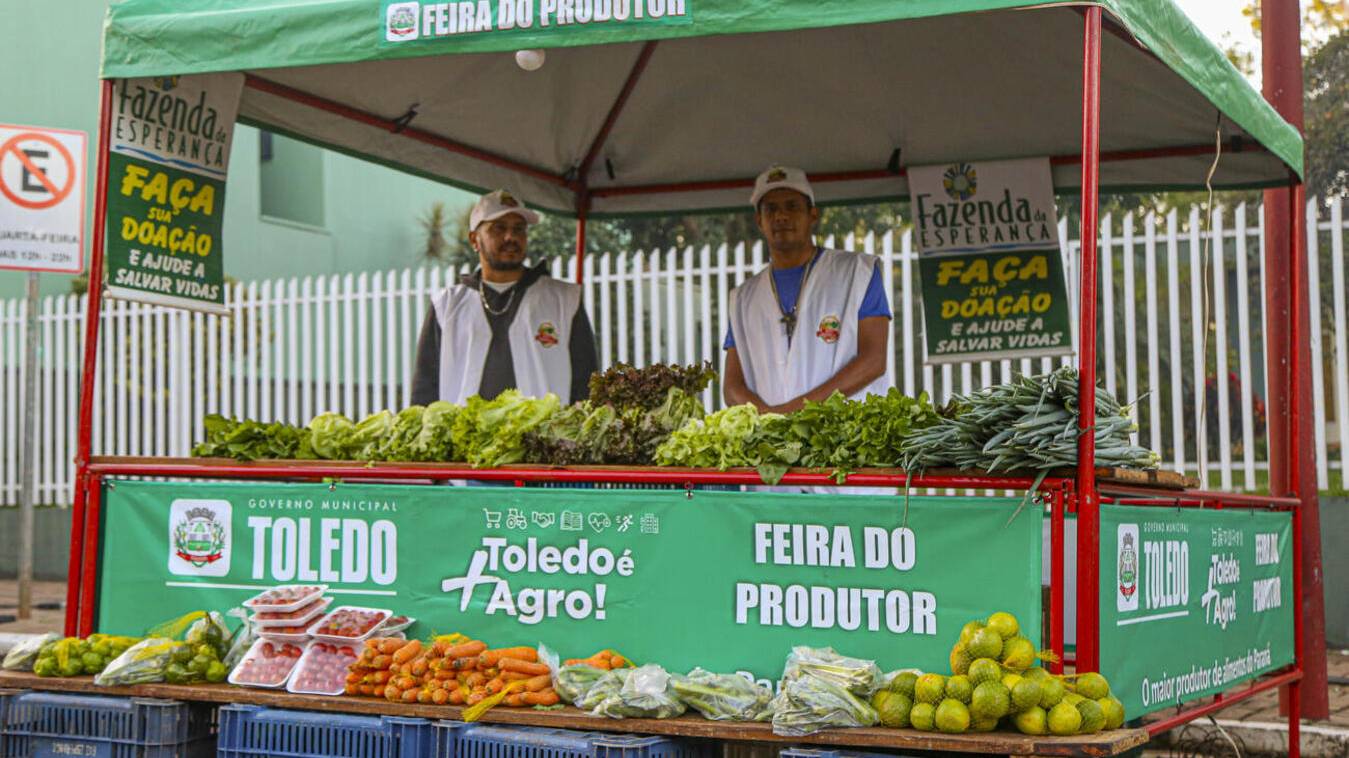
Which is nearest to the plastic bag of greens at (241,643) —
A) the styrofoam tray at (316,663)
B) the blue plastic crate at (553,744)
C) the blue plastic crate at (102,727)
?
Answer: the blue plastic crate at (102,727)

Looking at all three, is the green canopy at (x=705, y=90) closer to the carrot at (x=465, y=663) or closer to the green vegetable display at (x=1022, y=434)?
the green vegetable display at (x=1022, y=434)

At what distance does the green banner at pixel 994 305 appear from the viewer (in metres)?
8.23

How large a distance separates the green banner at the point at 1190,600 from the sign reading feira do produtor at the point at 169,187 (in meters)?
4.16

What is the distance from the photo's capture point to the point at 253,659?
571cm

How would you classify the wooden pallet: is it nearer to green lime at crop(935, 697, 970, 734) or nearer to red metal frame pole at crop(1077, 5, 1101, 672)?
green lime at crop(935, 697, 970, 734)

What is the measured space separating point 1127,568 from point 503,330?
3.59 metres

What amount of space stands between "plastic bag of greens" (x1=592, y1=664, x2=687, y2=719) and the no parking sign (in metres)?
6.90

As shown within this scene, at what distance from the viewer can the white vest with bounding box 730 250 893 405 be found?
675 centimetres

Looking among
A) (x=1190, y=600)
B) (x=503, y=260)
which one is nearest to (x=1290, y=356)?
(x=1190, y=600)

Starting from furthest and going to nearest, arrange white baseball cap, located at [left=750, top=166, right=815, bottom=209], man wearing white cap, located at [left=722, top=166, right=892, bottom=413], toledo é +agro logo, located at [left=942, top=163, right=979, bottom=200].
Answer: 1. toledo é +agro logo, located at [left=942, top=163, right=979, bottom=200]
2. white baseball cap, located at [left=750, top=166, right=815, bottom=209]
3. man wearing white cap, located at [left=722, top=166, right=892, bottom=413]

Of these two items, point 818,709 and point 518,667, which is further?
point 518,667

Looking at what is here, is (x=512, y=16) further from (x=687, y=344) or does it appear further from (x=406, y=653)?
(x=687, y=344)

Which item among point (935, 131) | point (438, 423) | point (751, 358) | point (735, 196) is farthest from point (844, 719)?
point (735, 196)

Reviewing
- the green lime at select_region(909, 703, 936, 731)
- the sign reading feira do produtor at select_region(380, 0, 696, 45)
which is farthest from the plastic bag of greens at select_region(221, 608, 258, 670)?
the green lime at select_region(909, 703, 936, 731)
